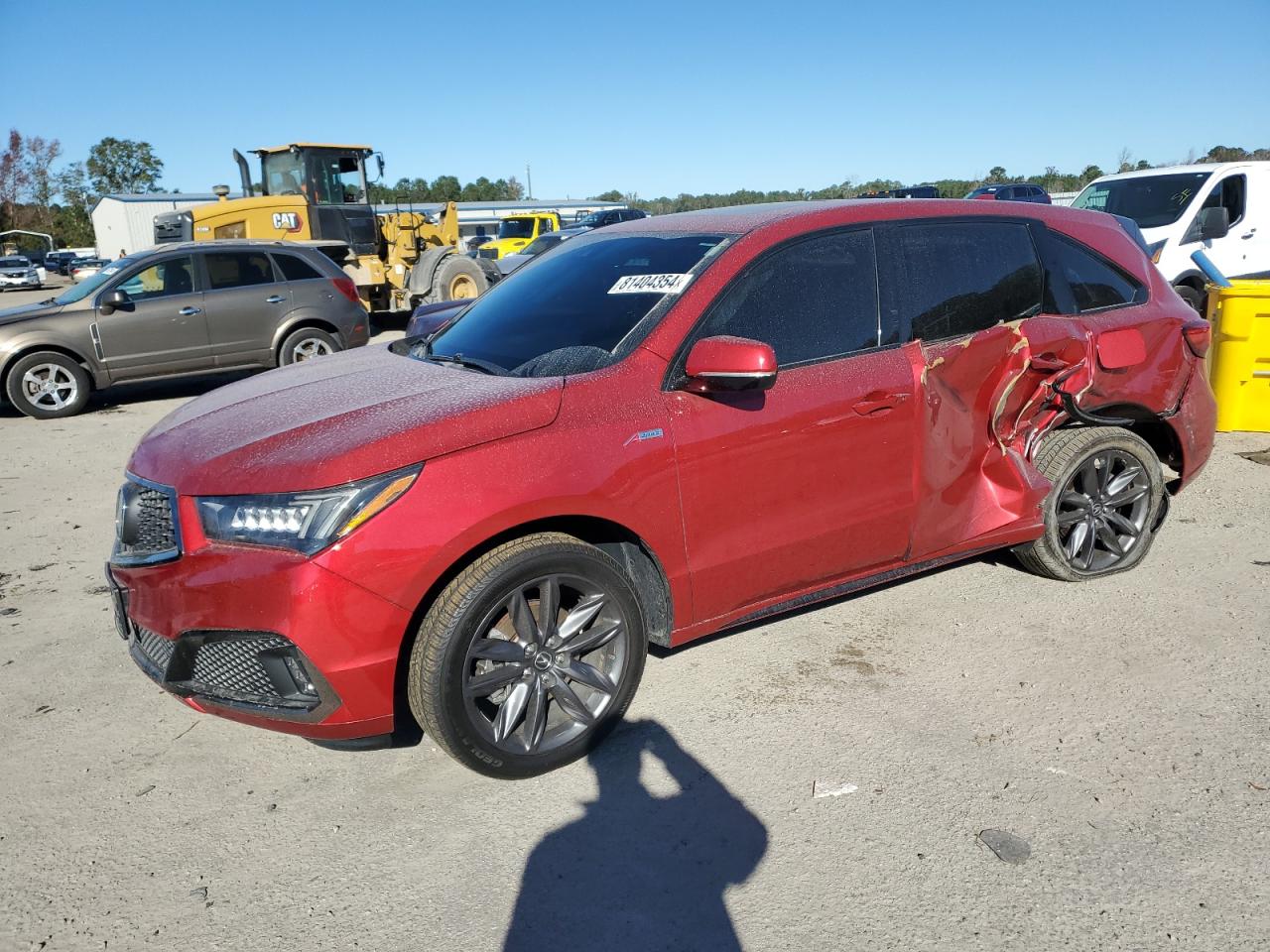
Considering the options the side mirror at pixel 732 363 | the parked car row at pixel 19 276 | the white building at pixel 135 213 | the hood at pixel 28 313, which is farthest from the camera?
the white building at pixel 135 213

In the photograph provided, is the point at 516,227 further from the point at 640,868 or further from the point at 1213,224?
the point at 640,868

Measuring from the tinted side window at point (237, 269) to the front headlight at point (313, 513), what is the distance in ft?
28.8

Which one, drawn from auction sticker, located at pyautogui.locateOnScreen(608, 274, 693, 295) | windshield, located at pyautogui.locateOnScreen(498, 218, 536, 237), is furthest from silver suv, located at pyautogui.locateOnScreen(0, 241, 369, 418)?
windshield, located at pyautogui.locateOnScreen(498, 218, 536, 237)

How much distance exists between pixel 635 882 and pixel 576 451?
128cm

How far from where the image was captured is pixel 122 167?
345 ft

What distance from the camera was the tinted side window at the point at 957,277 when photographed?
3787 mm

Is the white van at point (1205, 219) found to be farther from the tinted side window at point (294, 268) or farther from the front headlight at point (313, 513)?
the front headlight at point (313, 513)

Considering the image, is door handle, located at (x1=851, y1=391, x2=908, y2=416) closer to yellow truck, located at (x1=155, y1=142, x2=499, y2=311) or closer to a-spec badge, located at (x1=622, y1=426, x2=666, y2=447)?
a-spec badge, located at (x1=622, y1=426, x2=666, y2=447)

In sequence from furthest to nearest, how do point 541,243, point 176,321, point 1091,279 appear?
point 541,243, point 176,321, point 1091,279

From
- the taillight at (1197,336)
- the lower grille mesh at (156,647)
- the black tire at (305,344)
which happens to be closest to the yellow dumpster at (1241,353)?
the taillight at (1197,336)

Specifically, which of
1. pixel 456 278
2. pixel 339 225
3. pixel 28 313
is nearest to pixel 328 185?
pixel 339 225

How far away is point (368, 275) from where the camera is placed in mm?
15234

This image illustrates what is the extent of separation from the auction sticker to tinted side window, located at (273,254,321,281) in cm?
836

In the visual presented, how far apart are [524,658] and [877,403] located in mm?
1623
